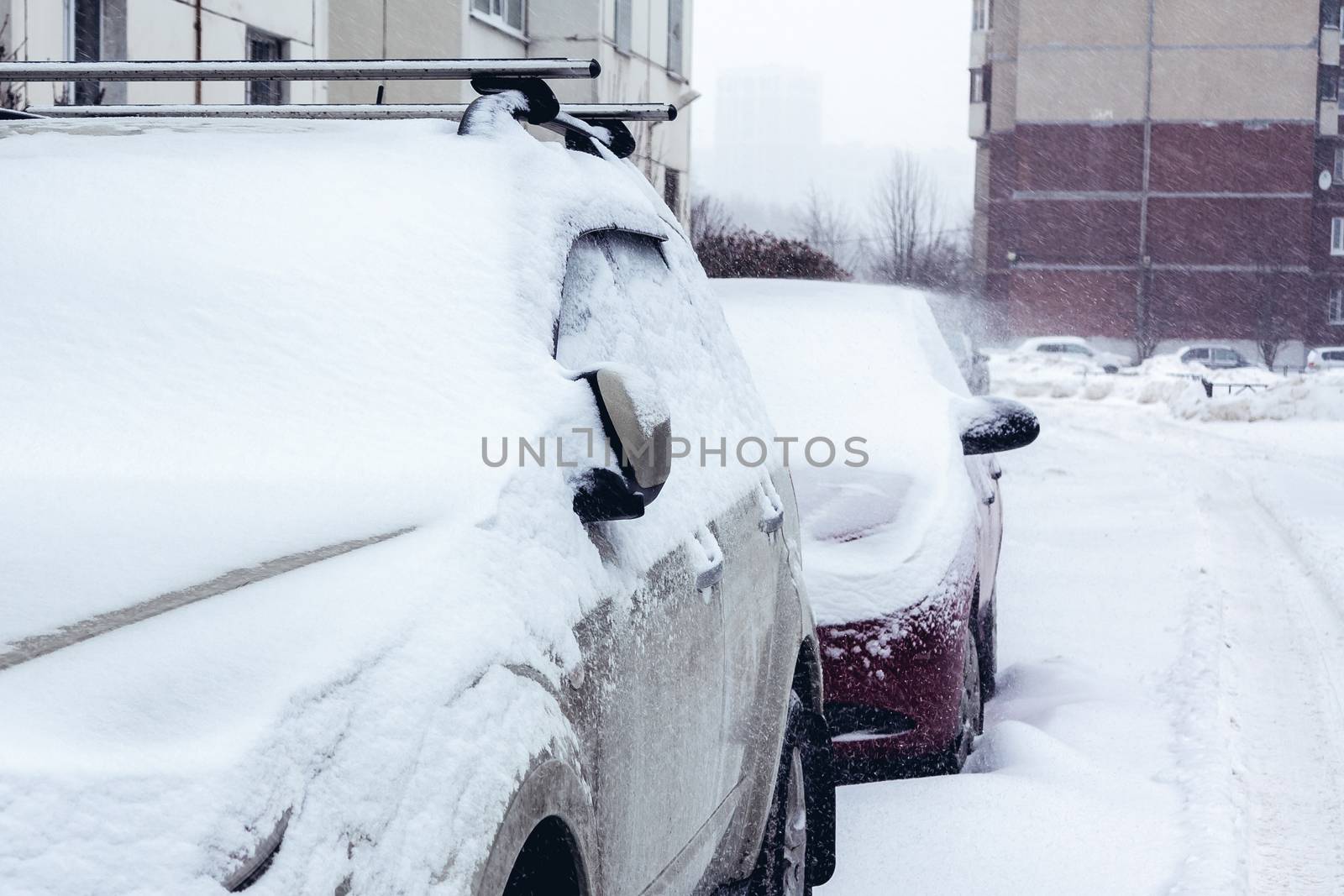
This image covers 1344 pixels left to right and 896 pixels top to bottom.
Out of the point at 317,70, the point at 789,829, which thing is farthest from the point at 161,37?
the point at 789,829

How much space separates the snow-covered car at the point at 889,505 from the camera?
17.0 ft

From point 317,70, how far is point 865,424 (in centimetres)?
344

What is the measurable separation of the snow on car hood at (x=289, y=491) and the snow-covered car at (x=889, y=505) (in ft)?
6.57

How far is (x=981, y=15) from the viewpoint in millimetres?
63938

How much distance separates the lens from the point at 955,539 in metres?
5.54

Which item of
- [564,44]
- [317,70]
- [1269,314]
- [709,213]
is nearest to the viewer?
[317,70]

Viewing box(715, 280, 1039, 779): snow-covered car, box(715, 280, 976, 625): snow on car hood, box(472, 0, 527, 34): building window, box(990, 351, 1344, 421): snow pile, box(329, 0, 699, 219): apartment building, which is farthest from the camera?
box(990, 351, 1344, 421): snow pile

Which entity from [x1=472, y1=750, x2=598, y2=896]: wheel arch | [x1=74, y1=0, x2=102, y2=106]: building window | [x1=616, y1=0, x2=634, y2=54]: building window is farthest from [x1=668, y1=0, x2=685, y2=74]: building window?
[x1=472, y1=750, x2=598, y2=896]: wheel arch

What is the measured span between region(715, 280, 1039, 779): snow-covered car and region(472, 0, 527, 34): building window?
15651 mm

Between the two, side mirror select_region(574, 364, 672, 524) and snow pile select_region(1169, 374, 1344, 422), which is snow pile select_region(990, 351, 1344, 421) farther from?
side mirror select_region(574, 364, 672, 524)

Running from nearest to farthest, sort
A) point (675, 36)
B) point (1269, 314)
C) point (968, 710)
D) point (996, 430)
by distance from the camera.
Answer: point (968, 710) → point (996, 430) → point (675, 36) → point (1269, 314)

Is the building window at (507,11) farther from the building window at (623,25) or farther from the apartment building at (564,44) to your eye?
the building window at (623,25)

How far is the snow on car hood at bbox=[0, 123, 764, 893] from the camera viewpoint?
63.2 inches

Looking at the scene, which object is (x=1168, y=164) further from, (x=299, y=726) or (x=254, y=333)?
(x=299, y=726)
